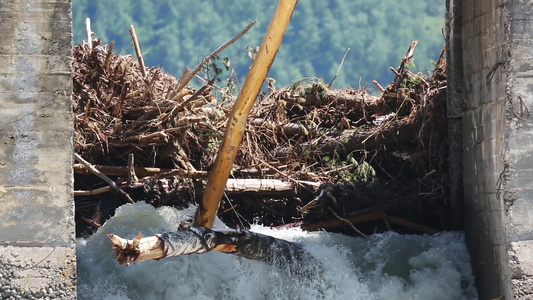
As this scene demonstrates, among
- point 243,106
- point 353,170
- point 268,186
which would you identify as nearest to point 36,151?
point 243,106

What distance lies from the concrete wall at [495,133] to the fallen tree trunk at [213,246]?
141 cm

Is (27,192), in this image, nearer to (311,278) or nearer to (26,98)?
(26,98)

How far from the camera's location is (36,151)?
6828 millimetres

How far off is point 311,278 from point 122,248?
2.14 metres

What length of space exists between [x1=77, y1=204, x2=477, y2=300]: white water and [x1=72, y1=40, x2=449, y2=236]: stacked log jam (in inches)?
10.7

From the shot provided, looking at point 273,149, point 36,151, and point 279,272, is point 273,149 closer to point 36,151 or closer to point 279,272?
point 279,272

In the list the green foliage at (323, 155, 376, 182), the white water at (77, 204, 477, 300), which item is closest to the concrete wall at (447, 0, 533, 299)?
the white water at (77, 204, 477, 300)

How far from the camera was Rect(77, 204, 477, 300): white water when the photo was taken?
8211 mm

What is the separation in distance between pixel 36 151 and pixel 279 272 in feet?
7.74

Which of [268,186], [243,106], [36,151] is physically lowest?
[268,186]

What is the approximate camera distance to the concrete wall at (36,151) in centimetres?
671

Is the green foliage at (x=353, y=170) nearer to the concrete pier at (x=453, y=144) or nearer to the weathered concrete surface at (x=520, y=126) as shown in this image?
the concrete pier at (x=453, y=144)

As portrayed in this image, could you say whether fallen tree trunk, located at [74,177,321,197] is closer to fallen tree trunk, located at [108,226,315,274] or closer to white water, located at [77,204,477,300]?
white water, located at [77,204,477,300]

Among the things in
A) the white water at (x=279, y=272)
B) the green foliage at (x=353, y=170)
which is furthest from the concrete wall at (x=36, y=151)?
the green foliage at (x=353, y=170)
